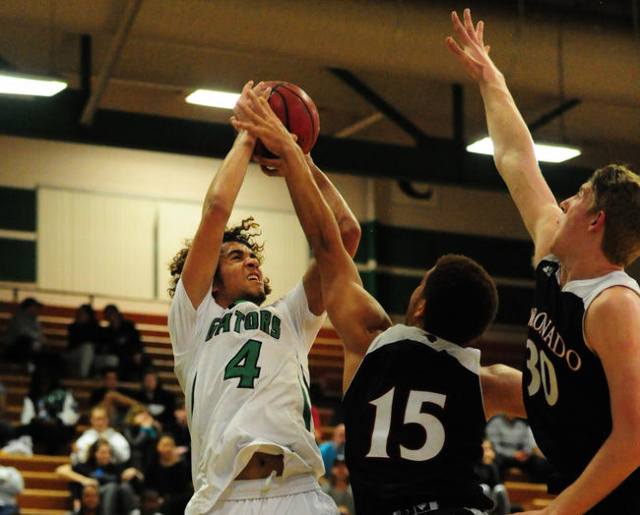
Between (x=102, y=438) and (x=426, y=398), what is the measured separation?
32.6 feet

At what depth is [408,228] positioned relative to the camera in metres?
20.7

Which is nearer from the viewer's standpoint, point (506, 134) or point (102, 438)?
point (506, 134)

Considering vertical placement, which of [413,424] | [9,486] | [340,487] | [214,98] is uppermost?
[214,98]

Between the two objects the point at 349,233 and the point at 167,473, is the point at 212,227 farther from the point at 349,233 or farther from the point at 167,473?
the point at 167,473

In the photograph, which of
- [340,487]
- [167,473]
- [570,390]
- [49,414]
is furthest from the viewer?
[49,414]

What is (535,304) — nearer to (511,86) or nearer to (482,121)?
(511,86)

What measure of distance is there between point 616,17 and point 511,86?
1970 mm

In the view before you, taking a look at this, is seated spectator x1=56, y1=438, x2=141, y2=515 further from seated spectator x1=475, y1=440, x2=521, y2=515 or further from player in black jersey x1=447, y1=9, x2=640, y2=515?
player in black jersey x1=447, y1=9, x2=640, y2=515

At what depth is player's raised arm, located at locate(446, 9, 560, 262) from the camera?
379 cm

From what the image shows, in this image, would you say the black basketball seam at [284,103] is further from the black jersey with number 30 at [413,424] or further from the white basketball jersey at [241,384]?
the black jersey with number 30 at [413,424]

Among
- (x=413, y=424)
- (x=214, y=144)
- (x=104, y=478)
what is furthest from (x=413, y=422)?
(x=104, y=478)

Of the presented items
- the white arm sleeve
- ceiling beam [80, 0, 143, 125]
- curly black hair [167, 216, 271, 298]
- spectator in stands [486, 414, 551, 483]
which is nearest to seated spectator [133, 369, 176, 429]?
spectator in stands [486, 414, 551, 483]

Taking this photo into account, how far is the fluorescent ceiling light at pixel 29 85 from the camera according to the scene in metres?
10.3

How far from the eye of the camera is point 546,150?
12758mm
